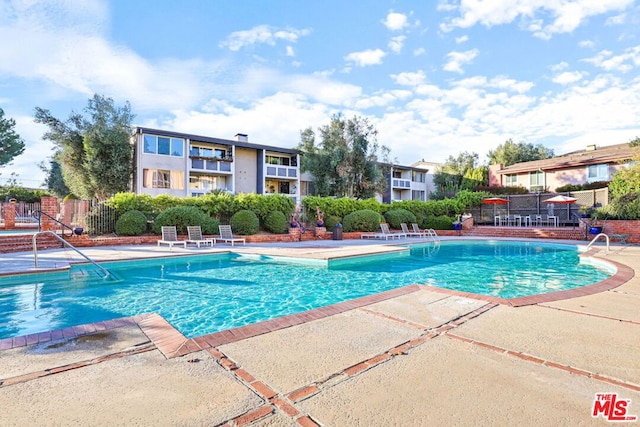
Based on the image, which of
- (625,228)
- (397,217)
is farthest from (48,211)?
(625,228)

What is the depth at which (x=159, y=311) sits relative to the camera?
A: 546 cm

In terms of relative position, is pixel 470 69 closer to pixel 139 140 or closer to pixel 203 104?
pixel 203 104

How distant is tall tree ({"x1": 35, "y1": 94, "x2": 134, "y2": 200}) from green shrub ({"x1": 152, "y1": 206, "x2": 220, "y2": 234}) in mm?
12089

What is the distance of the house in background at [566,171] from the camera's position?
2759 centimetres

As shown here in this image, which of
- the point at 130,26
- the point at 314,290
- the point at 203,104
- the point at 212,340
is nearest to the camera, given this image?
the point at 212,340

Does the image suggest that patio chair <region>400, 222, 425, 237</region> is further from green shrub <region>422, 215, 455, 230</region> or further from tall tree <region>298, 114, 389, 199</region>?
tall tree <region>298, 114, 389, 199</region>

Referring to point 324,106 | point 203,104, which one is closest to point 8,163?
point 203,104

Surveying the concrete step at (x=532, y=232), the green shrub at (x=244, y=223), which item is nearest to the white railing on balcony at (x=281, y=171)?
the green shrub at (x=244, y=223)

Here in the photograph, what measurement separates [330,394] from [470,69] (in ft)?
59.7

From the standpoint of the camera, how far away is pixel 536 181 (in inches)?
1284

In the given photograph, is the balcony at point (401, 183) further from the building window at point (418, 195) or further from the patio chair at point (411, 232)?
the patio chair at point (411, 232)

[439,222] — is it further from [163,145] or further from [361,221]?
[163,145]

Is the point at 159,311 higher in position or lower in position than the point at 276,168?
lower

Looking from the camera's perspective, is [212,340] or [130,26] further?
[130,26]
